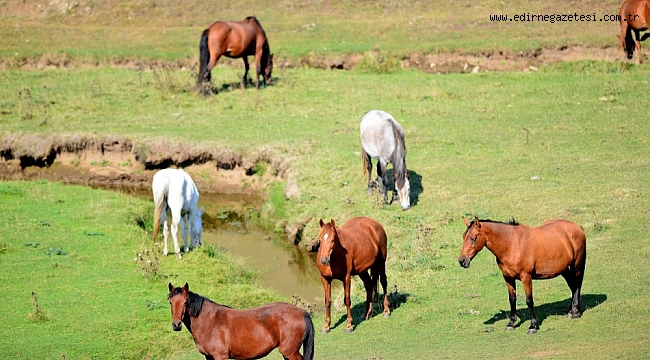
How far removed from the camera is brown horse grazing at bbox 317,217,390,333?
41.0 feet

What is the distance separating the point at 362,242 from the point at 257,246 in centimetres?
744

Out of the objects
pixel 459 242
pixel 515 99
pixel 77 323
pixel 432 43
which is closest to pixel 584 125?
pixel 515 99

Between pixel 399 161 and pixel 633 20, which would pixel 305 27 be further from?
pixel 399 161

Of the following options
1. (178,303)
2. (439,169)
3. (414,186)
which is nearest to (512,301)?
(178,303)

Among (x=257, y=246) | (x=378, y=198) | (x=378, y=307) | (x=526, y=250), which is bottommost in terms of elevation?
(x=257, y=246)

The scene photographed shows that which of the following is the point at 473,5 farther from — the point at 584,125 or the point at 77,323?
the point at 77,323

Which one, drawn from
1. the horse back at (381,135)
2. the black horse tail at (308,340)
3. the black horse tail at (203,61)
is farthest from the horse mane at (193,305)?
the black horse tail at (203,61)

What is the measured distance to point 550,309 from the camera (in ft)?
42.4

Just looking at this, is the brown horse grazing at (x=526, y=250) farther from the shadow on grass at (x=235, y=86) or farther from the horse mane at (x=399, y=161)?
the shadow on grass at (x=235, y=86)

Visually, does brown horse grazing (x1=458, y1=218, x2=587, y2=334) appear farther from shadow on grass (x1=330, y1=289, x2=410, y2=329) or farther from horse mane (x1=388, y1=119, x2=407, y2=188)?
horse mane (x1=388, y1=119, x2=407, y2=188)

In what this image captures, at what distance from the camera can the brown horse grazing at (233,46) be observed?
2930 centimetres

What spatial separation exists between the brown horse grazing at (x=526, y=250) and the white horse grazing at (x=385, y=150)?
688 cm

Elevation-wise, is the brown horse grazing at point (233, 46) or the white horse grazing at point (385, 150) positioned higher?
the brown horse grazing at point (233, 46)

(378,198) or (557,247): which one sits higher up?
(557,247)
